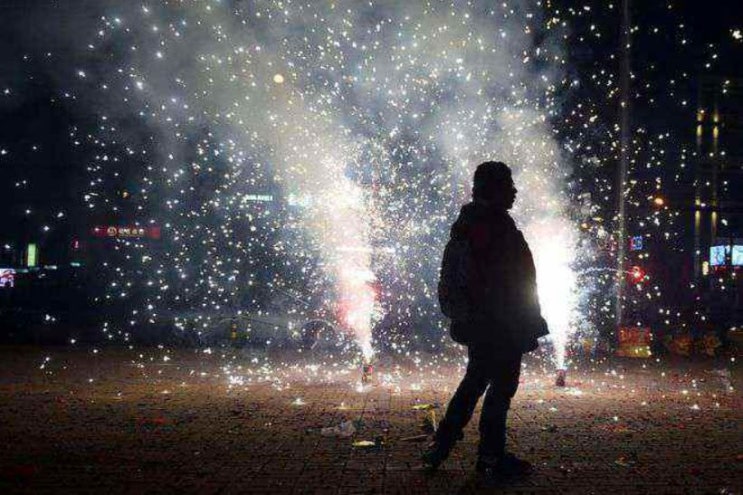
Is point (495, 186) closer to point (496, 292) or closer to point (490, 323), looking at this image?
point (496, 292)

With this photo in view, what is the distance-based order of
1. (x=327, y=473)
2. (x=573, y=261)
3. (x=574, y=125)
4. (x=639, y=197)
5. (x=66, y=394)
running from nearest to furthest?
(x=327, y=473)
(x=66, y=394)
(x=574, y=125)
(x=573, y=261)
(x=639, y=197)

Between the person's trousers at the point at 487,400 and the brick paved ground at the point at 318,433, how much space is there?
9.9 inches

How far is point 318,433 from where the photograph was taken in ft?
15.8

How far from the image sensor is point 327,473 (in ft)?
12.1

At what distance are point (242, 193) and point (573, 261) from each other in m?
7.76

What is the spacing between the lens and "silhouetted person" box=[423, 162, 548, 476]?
363 cm

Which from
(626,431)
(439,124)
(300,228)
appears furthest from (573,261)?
(626,431)

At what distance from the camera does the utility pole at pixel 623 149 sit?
13041 millimetres

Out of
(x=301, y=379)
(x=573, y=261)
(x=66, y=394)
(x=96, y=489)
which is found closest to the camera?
(x=96, y=489)

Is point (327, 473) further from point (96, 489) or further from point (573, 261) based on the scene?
point (573, 261)

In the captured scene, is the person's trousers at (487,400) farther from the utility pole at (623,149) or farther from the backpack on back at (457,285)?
the utility pole at (623,149)

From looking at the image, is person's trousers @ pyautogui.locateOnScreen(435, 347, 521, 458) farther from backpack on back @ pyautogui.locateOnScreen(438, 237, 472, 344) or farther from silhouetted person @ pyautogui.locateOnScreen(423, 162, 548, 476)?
backpack on back @ pyautogui.locateOnScreen(438, 237, 472, 344)

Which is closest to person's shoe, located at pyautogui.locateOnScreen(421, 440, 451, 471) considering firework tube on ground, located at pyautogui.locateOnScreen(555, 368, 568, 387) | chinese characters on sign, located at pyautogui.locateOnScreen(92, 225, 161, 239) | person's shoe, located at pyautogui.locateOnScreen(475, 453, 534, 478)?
person's shoe, located at pyautogui.locateOnScreen(475, 453, 534, 478)

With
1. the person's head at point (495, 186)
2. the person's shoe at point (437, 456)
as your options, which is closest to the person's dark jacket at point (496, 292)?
the person's head at point (495, 186)
